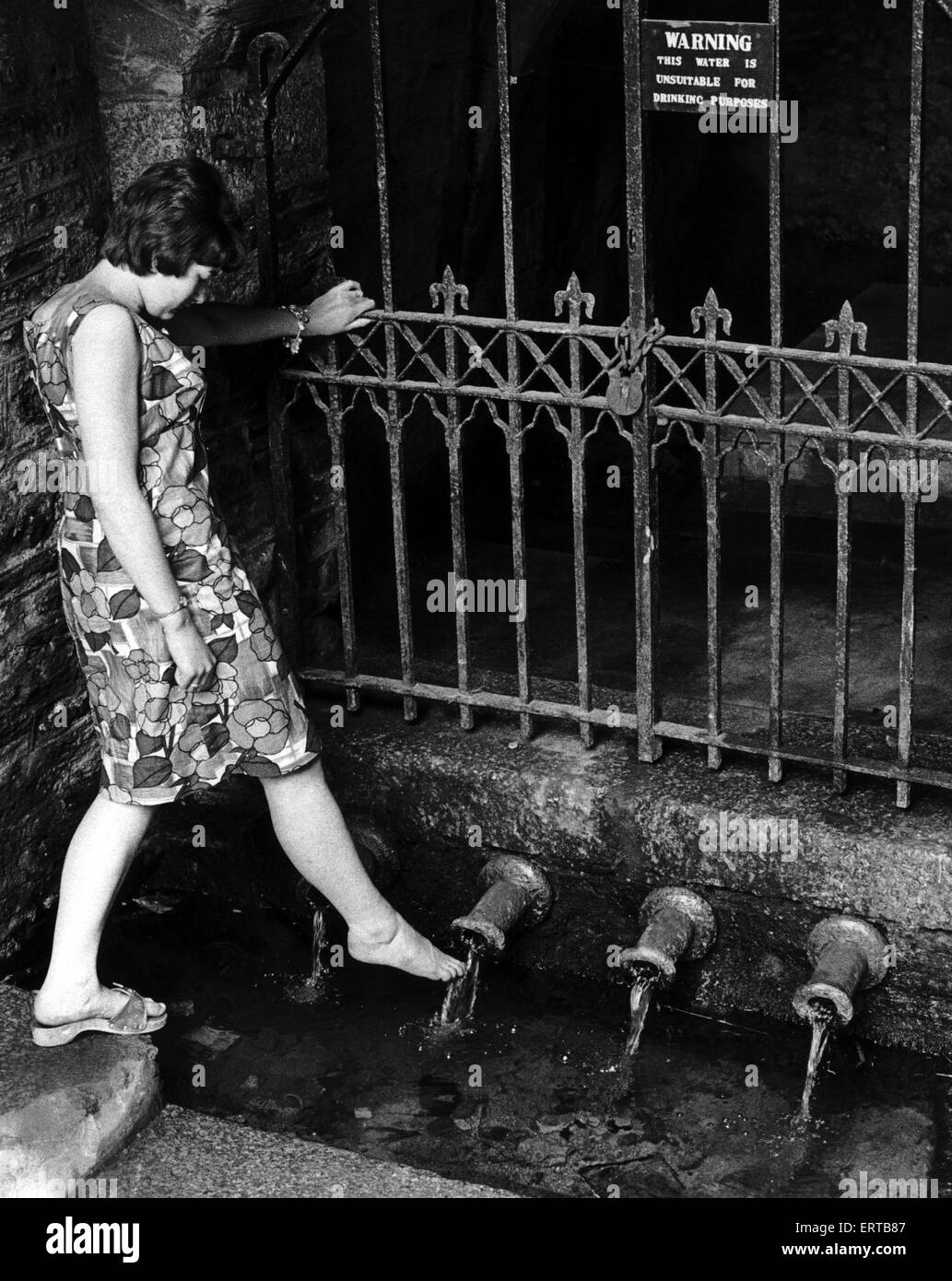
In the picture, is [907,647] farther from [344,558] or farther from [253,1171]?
[253,1171]

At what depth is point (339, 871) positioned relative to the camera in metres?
4.00

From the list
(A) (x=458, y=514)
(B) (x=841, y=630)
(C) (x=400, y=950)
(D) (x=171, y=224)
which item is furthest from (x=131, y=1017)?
(B) (x=841, y=630)

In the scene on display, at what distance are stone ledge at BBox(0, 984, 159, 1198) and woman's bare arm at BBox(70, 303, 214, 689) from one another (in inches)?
36.2

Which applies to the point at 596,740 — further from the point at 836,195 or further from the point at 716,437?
the point at 836,195

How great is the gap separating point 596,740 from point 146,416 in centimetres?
149

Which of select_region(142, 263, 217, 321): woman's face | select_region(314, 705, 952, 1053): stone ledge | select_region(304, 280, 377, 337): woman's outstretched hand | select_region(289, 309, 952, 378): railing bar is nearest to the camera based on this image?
select_region(142, 263, 217, 321): woman's face

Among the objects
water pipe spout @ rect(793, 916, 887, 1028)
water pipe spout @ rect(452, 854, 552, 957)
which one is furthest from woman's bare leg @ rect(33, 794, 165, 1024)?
water pipe spout @ rect(793, 916, 887, 1028)

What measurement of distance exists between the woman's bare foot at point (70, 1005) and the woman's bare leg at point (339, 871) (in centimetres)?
50

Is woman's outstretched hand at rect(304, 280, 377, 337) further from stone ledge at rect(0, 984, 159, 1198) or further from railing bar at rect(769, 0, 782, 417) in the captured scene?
stone ledge at rect(0, 984, 159, 1198)

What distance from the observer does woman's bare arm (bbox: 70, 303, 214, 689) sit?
3.37m

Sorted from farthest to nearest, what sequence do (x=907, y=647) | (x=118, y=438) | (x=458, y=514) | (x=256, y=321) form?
(x=458, y=514), (x=256, y=321), (x=907, y=647), (x=118, y=438)

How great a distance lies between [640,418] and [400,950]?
1.30 metres

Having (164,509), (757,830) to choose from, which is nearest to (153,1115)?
(164,509)

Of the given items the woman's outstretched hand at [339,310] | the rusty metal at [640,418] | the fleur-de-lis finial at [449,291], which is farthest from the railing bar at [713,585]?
the woman's outstretched hand at [339,310]
